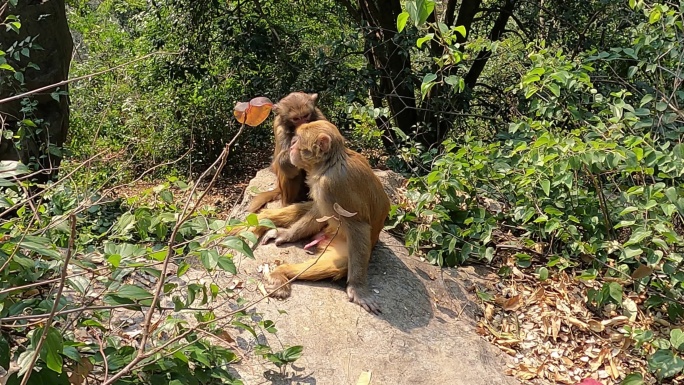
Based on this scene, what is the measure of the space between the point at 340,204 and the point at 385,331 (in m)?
0.99

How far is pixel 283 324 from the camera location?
434 centimetres

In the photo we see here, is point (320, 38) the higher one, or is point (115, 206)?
point (320, 38)

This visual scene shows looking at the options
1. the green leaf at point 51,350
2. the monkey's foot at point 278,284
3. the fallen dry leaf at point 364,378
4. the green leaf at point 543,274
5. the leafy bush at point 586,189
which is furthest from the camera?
the green leaf at point 543,274

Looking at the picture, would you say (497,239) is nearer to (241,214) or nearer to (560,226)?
(560,226)

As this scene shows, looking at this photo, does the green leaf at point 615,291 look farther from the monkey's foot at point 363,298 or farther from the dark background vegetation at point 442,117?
the monkey's foot at point 363,298

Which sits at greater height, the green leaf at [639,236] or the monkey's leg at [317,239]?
the green leaf at [639,236]

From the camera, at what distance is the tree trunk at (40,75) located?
266 inches

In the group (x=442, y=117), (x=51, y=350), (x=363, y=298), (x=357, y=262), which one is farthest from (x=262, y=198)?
(x=51, y=350)

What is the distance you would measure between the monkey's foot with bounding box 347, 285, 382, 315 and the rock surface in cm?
4

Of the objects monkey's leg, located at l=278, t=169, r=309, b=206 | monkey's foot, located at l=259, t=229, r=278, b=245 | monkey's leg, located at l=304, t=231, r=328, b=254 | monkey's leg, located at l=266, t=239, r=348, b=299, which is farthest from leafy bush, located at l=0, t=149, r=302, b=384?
monkey's leg, located at l=278, t=169, r=309, b=206

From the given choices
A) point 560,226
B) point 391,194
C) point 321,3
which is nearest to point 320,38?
point 321,3

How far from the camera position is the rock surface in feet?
13.3

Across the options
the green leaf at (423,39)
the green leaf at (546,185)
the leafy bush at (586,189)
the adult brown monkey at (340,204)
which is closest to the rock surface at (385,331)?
the adult brown monkey at (340,204)

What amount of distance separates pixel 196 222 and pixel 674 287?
345 cm
